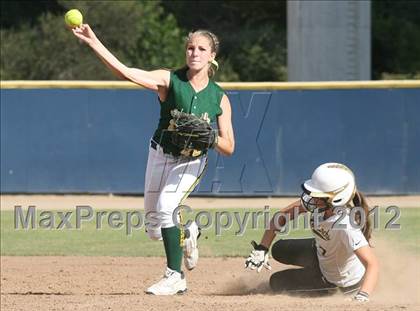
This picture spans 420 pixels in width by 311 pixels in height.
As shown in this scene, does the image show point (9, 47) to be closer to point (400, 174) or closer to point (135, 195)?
point (135, 195)

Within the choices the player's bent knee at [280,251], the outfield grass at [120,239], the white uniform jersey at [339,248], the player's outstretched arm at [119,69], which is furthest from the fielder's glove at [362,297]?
the outfield grass at [120,239]

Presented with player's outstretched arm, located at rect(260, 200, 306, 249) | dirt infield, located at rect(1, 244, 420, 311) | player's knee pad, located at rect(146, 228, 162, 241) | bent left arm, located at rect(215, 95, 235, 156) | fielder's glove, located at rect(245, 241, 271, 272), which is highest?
bent left arm, located at rect(215, 95, 235, 156)

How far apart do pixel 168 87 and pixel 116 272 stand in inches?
114

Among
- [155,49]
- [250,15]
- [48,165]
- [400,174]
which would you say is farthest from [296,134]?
[250,15]

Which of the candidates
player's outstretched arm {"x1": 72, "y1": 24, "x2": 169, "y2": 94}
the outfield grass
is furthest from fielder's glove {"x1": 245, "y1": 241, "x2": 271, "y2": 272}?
the outfield grass

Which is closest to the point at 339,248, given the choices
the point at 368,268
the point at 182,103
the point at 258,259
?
the point at 368,268

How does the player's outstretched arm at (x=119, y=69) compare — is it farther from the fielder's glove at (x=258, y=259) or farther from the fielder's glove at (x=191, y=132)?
the fielder's glove at (x=258, y=259)

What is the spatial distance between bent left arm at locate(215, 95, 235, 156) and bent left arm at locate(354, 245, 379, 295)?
1.20 metres

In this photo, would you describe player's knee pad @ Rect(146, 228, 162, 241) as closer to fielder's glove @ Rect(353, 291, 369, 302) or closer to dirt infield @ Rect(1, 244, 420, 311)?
dirt infield @ Rect(1, 244, 420, 311)

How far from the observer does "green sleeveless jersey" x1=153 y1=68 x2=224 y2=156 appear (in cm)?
652

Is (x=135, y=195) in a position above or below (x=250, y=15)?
below

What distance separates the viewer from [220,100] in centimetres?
672

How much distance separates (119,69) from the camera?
6.18 metres

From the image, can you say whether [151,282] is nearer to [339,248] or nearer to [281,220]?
[281,220]
